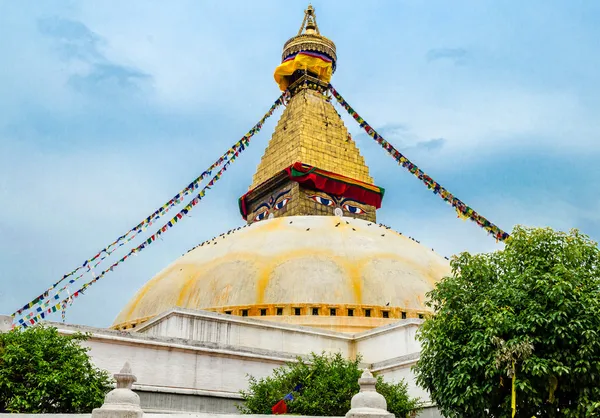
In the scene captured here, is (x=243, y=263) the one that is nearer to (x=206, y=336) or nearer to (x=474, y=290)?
(x=206, y=336)

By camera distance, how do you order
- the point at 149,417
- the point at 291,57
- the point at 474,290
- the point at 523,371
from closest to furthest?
1. the point at 149,417
2. the point at 523,371
3. the point at 474,290
4. the point at 291,57

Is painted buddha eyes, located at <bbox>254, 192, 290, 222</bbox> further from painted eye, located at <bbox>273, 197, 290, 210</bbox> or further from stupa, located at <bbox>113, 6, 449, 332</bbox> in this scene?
stupa, located at <bbox>113, 6, 449, 332</bbox>

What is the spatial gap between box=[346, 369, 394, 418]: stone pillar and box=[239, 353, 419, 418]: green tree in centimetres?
472

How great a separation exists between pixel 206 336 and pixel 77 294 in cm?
776

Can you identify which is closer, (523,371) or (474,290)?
(523,371)

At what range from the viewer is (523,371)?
11.8 m

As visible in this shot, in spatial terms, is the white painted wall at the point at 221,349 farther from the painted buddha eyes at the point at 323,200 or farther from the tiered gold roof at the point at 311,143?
the tiered gold roof at the point at 311,143

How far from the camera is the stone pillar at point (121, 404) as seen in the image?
358 inches

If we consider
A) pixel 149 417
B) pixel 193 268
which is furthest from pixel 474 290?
pixel 193 268

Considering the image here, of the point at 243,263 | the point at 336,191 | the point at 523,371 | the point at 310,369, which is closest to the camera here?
the point at 523,371

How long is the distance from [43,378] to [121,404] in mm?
4102

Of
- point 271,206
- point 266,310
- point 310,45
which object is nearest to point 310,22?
point 310,45

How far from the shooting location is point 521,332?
40.1 ft

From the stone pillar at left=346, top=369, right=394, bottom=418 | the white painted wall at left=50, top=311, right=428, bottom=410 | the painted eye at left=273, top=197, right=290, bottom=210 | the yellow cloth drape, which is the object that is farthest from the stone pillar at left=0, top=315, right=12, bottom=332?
the yellow cloth drape
